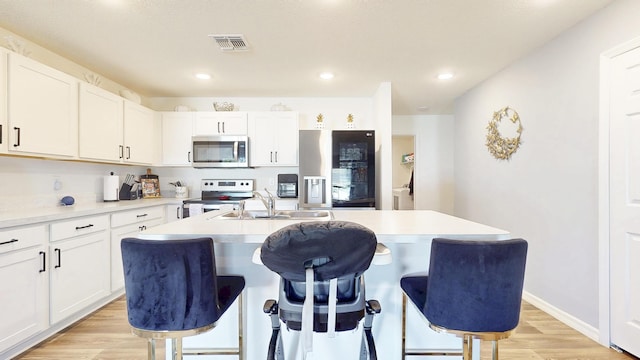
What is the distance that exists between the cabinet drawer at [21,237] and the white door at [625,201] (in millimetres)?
3793

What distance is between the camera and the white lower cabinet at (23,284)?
1.76 m

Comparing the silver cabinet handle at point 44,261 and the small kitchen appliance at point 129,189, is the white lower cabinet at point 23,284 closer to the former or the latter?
the silver cabinet handle at point 44,261

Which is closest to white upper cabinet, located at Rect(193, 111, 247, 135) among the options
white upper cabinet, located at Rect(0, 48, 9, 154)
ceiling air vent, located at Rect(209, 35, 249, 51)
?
ceiling air vent, located at Rect(209, 35, 249, 51)

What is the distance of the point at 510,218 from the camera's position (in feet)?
9.88

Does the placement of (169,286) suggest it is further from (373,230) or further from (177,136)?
(177,136)

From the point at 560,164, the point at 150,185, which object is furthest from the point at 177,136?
the point at 560,164

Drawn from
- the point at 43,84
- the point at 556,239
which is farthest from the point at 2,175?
the point at 556,239

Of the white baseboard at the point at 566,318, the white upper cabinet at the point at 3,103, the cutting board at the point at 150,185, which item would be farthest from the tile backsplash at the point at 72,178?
the white baseboard at the point at 566,318

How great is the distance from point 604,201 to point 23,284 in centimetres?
383

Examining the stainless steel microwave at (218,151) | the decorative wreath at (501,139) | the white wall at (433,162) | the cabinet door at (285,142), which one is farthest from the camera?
the white wall at (433,162)

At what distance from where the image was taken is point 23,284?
6.13ft

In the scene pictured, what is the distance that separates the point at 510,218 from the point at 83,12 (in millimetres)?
4060

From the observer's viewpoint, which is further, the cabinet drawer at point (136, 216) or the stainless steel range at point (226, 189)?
the stainless steel range at point (226, 189)

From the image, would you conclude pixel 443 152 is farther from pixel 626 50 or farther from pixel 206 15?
pixel 206 15
